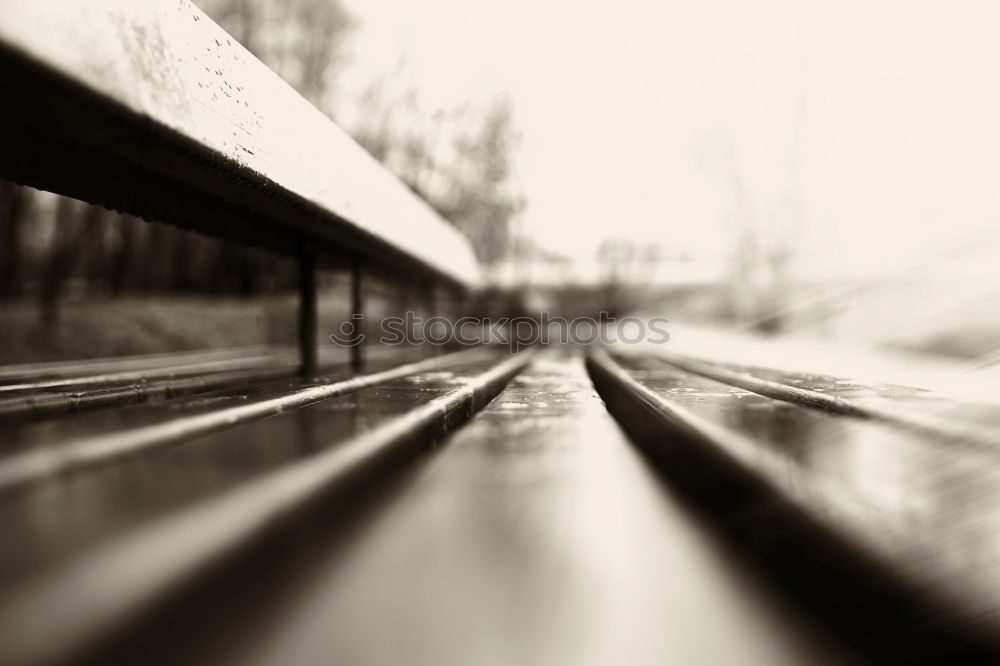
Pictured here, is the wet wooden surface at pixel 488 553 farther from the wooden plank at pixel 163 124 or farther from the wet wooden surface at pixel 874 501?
the wooden plank at pixel 163 124

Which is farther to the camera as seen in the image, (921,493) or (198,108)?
(198,108)

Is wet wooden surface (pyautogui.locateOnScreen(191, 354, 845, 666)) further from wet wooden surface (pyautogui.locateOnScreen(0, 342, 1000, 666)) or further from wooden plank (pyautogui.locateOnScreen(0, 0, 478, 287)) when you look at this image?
wooden plank (pyautogui.locateOnScreen(0, 0, 478, 287))

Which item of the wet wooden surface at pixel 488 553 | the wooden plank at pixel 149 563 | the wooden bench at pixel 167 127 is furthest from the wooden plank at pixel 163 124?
the wooden plank at pixel 149 563

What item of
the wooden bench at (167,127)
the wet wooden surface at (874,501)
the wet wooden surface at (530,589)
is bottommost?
the wet wooden surface at (530,589)

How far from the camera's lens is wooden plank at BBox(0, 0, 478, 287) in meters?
0.70

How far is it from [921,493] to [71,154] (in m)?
1.30

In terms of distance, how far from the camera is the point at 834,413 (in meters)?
0.97

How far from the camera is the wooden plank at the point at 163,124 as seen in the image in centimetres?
70

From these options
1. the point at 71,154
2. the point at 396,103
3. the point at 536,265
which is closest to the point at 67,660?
the point at 71,154

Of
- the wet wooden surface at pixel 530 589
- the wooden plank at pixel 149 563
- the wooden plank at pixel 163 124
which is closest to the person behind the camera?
the wooden plank at pixel 149 563

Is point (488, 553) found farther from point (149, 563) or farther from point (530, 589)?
point (149, 563)

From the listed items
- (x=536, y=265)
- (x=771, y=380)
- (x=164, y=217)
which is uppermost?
(x=536, y=265)

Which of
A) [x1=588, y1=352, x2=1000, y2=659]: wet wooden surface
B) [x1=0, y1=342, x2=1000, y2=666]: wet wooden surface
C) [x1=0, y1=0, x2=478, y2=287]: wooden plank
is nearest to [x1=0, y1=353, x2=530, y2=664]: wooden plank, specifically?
[x1=0, y1=342, x2=1000, y2=666]: wet wooden surface

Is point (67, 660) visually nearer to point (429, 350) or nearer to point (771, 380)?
point (771, 380)
